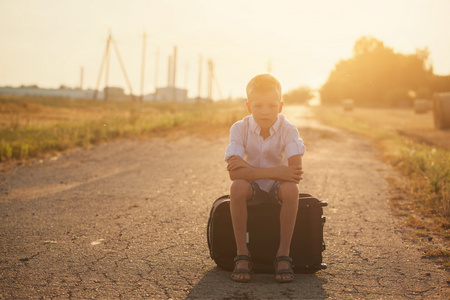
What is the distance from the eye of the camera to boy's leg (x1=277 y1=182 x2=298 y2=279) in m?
3.20

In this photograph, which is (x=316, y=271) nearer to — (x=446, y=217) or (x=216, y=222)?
(x=216, y=222)

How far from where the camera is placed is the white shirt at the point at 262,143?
3369 mm

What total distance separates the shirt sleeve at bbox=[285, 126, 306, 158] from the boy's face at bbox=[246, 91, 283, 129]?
0.51ft

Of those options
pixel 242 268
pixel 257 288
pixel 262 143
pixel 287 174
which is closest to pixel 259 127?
pixel 262 143

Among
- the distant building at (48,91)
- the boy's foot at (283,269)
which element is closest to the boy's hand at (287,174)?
the boy's foot at (283,269)

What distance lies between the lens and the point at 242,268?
314cm

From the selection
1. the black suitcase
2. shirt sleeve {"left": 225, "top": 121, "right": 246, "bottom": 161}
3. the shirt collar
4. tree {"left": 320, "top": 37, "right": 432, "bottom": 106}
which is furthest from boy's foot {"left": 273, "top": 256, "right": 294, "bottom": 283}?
tree {"left": 320, "top": 37, "right": 432, "bottom": 106}

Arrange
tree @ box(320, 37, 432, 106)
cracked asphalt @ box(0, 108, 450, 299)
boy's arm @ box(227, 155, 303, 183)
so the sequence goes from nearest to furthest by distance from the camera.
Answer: cracked asphalt @ box(0, 108, 450, 299), boy's arm @ box(227, 155, 303, 183), tree @ box(320, 37, 432, 106)

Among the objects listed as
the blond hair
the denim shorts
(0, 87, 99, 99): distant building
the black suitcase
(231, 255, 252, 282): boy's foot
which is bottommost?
(231, 255, 252, 282): boy's foot

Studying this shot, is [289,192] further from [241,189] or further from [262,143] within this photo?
[262,143]

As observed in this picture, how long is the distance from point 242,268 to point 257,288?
20cm

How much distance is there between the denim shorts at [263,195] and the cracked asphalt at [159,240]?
0.51 m

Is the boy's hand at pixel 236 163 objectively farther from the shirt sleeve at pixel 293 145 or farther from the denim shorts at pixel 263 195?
the shirt sleeve at pixel 293 145

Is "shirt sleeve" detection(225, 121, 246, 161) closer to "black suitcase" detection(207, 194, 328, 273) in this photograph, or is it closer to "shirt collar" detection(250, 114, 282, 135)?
"shirt collar" detection(250, 114, 282, 135)
